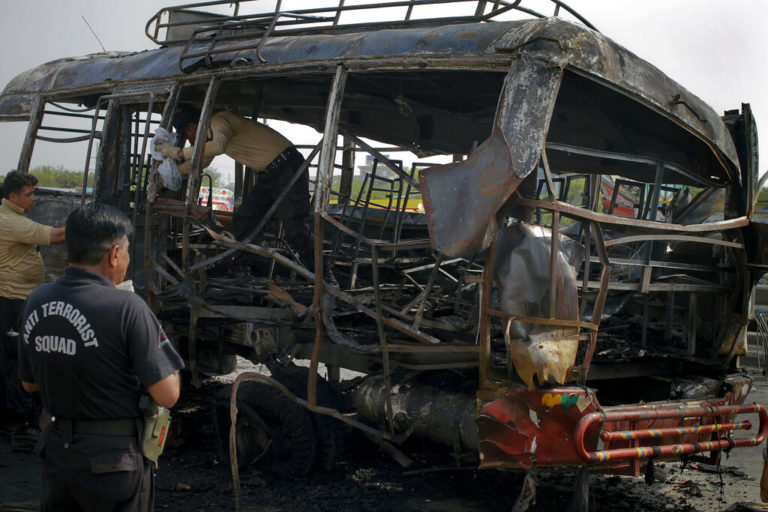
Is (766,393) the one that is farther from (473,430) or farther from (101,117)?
(101,117)

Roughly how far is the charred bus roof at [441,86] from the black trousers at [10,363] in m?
1.92

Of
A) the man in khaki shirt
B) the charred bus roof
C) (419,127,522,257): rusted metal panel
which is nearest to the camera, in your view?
(419,127,522,257): rusted metal panel

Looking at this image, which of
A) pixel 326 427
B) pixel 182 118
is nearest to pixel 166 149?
pixel 182 118

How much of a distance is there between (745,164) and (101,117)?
514 centimetres

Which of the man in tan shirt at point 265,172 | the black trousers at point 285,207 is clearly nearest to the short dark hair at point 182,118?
the man in tan shirt at point 265,172

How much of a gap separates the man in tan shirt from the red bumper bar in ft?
9.55

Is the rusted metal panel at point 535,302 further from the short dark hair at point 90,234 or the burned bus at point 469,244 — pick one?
the short dark hair at point 90,234

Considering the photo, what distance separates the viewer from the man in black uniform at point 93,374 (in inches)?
92.6

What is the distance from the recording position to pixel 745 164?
15.3 ft

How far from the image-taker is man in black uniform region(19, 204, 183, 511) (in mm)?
2352

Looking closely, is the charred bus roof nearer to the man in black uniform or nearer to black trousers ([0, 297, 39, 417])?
black trousers ([0, 297, 39, 417])

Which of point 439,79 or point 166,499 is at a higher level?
point 439,79

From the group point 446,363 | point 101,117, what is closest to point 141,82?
point 101,117

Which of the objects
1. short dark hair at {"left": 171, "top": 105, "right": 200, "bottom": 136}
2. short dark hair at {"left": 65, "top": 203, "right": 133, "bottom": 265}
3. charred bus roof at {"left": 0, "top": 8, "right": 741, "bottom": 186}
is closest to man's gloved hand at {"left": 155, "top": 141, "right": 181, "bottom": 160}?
charred bus roof at {"left": 0, "top": 8, "right": 741, "bottom": 186}
